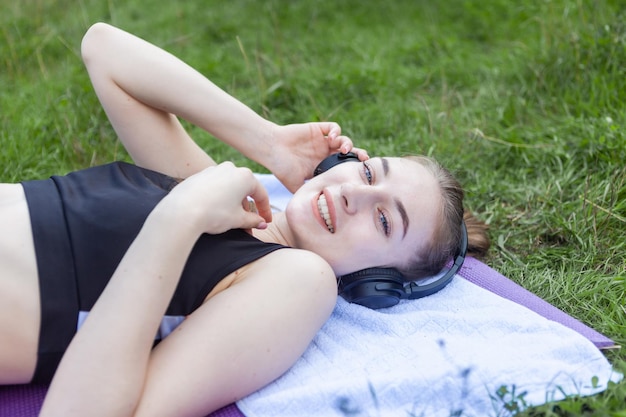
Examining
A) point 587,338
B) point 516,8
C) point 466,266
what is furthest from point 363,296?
point 516,8

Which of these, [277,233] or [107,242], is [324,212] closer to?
[277,233]

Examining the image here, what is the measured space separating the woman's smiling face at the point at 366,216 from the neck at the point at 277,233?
0.09 m

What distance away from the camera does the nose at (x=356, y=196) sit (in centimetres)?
262

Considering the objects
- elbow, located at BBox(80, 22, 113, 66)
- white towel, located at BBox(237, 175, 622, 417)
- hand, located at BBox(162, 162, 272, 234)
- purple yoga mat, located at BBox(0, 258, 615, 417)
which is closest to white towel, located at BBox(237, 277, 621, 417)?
white towel, located at BBox(237, 175, 622, 417)

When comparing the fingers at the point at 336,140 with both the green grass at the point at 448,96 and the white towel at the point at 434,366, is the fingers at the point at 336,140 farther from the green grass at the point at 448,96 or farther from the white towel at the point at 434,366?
the green grass at the point at 448,96

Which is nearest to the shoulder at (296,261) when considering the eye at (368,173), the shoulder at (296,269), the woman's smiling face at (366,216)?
the shoulder at (296,269)

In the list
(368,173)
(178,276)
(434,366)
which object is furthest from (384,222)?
(178,276)

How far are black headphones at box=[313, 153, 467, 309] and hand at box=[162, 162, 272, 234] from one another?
0.46 m

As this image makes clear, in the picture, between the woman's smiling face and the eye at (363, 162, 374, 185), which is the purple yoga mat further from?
the eye at (363, 162, 374, 185)

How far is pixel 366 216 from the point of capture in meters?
2.65

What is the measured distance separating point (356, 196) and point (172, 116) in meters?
1.08

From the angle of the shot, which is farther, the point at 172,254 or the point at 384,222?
the point at 384,222

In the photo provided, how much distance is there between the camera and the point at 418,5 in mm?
6871

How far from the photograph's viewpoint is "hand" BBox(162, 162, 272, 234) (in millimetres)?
2174
